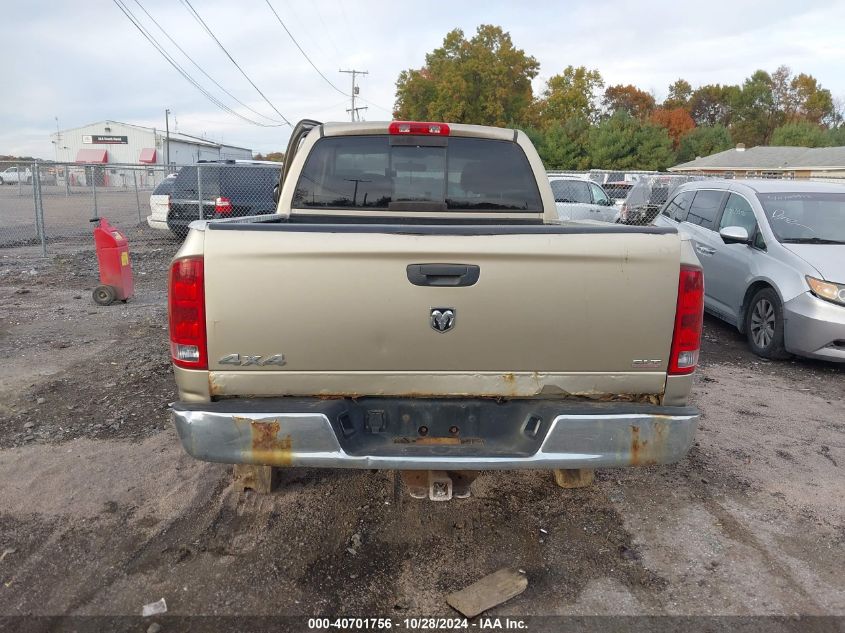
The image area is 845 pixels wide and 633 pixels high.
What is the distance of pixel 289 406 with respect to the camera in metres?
2.73

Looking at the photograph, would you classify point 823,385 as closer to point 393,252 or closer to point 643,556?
point 643,556

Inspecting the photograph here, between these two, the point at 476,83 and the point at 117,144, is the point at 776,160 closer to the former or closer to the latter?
the point at 476,83

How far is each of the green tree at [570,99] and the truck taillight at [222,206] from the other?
46814 mm

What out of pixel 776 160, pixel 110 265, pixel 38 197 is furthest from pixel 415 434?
pixel 776 160

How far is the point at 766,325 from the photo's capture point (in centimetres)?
682

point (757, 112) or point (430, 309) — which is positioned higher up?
→ point (757, 112)

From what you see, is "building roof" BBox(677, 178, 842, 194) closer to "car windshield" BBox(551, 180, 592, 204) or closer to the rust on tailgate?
the rust on tailgate

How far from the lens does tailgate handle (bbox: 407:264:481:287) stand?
2.69 metres

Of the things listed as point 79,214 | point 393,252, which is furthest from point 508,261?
point 79,214

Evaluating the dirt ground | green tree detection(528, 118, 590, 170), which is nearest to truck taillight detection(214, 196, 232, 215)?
the dirt ground

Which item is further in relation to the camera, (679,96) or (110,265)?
(679,96)

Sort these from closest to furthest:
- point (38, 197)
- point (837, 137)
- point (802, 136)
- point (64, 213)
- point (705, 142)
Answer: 1. point (38, 197)
2. point (64, 213)
3. point (837, 137)
4. point (802, 136)
5. point (705, 142)

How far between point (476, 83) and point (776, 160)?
73.8 ft

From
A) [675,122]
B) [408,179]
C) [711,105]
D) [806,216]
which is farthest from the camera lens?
[711,105]
